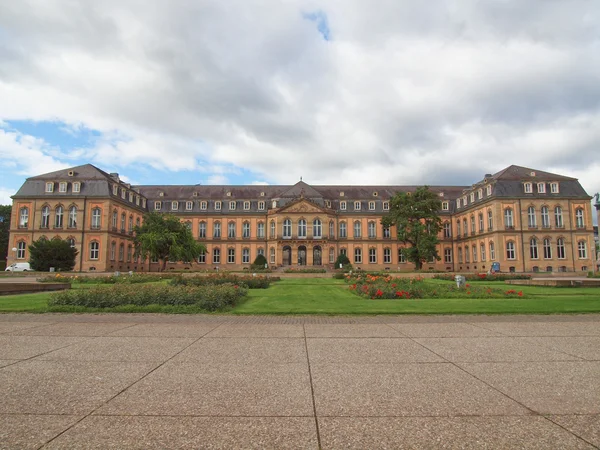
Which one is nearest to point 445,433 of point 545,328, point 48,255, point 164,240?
point 545,328

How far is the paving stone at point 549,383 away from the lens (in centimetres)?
473

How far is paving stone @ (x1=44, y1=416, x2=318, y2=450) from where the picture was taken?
3.74m

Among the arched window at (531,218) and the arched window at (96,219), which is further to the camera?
the arched window at (531,218)

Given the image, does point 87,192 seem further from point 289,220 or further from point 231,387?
point 231,387

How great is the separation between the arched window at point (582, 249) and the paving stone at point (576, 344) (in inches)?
2245

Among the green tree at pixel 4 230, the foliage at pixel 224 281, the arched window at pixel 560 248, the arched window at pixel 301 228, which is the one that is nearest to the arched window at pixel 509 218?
the arched window at pixel 560 248

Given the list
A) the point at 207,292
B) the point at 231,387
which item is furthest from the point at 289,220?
the point at 231,387

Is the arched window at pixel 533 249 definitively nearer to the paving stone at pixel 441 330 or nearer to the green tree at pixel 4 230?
the paving stone at pixel 441 330

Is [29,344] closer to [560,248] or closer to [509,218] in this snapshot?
[509,218]

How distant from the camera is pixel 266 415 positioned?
4.44 metres

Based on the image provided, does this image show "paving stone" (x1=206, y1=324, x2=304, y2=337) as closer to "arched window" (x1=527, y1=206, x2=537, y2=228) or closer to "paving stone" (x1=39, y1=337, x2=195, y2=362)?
"paving stone" (x1=39, y1=337, x2=195, y2=362)

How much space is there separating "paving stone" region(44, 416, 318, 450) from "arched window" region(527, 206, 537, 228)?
6129 centimetres

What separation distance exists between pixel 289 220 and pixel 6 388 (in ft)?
204

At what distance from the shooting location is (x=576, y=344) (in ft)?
27.7
